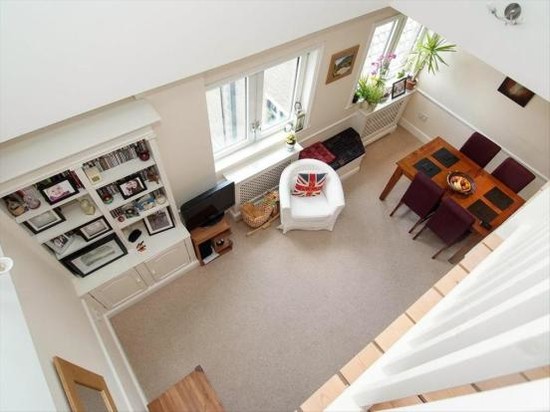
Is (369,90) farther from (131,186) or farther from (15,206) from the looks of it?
(15,206)

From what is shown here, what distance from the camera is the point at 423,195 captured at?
3973 millimetres

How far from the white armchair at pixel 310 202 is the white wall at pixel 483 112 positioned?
7.07 feet

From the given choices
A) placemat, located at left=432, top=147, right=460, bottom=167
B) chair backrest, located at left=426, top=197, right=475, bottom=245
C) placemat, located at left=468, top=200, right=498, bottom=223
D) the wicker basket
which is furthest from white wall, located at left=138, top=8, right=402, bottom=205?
placemat, located at left=468, top=200, right=498, bottom=223

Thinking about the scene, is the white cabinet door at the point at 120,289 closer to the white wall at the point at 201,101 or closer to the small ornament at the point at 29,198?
the white wall at the point at 201,101

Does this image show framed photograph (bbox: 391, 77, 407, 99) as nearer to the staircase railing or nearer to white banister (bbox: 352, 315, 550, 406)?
the staircase railing

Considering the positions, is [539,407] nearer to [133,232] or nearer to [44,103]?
[44,103]

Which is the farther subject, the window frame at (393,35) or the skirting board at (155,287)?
the window frame at (393,35)

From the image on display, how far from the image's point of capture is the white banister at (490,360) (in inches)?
21.8

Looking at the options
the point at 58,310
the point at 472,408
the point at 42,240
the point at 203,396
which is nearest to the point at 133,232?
the point at 42,240

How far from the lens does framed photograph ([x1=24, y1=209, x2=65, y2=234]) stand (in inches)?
94.8

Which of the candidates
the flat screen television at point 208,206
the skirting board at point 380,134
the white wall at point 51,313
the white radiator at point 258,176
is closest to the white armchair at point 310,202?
the white radiator at point 258,176

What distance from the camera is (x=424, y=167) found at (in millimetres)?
4168

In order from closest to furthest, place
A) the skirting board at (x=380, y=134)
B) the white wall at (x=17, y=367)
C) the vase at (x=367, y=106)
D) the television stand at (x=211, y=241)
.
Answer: the white wall at (x=17, y=367) → the television stand at (x=211, y=241) → the vase at (x=367, y=106) → the skirting board at (x=380, y=134)

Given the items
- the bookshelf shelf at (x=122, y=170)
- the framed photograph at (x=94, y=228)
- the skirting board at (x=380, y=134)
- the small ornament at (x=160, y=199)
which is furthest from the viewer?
the skirting board at (x=380, y=134)
